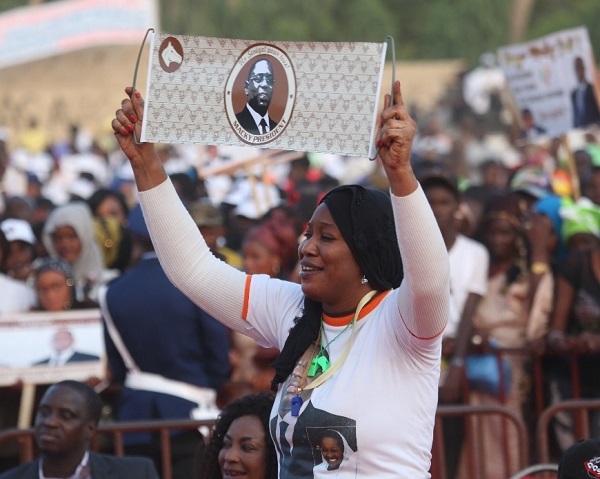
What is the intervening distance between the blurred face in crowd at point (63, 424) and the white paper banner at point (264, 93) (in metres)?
2.52

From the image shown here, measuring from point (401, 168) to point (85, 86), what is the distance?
33780 millimetres

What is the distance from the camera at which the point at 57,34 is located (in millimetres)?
36875

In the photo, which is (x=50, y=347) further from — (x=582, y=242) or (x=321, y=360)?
(x=321, y=360)

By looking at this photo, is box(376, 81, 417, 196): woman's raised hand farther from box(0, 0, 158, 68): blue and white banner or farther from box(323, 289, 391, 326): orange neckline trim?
box(0, 0, 158, 68): blue and white banner

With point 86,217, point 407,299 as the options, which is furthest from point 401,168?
point 86,217

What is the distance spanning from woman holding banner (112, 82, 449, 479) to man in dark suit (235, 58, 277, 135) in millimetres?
273

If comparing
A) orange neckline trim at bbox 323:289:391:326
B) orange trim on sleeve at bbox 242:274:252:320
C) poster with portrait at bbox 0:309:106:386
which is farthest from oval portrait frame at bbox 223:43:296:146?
poster with portrait at bbox 0:309:106:386

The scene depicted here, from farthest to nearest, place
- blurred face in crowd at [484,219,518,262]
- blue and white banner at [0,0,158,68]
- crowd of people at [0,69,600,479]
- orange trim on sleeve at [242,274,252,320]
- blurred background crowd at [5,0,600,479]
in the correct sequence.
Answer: blue and white banner at [0,0,158,68]
blurred face in crowd at [484,219,518,262]
blurred background crowd at [5,0,600,479]
orange trim on sleeve at [242,274,252,320]
crowd of people at [0,69,600,479]

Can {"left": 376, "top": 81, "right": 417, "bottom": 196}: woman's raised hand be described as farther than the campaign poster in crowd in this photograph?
No

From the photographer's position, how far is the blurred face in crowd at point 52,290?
26.8ft

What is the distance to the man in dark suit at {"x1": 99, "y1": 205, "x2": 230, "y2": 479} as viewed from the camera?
6.92 m

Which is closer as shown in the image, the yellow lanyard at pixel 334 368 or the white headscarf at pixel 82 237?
the yellow lanyard at pixel 334 368

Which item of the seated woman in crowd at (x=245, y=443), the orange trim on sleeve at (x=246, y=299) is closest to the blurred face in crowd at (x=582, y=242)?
the seated woman in crowd at (x=245, y=443)

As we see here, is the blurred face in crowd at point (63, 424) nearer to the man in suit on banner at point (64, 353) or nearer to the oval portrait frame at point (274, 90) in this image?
the man in suit on banner at point (64, 353)
